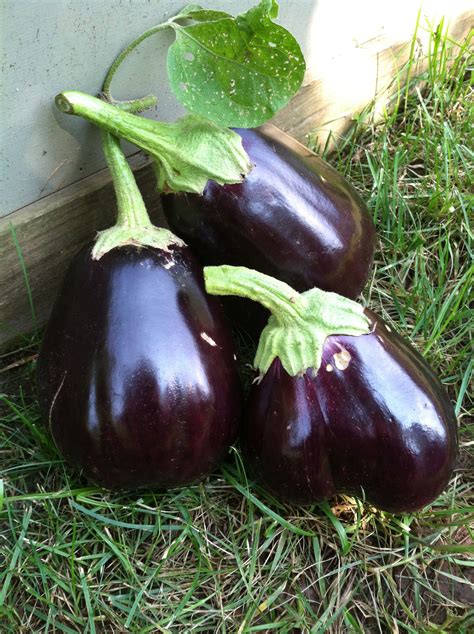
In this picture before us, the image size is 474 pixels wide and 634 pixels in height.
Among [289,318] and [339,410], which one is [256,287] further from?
[339,410]

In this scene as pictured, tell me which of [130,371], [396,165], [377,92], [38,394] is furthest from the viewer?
[377,92]

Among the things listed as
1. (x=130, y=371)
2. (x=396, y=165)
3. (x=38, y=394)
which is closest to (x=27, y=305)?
(x=38, y=394)

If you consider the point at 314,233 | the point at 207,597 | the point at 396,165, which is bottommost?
the point at 207,597

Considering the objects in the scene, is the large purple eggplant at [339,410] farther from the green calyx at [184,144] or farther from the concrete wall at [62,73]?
the concrete wall at [62,73]

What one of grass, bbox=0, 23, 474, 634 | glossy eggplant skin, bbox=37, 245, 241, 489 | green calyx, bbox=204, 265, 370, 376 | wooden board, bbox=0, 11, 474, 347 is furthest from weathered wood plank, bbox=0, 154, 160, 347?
green calyx, bbox=204, 265, 370, 376

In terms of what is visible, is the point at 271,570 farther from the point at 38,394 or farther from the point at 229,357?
the point at 38,394

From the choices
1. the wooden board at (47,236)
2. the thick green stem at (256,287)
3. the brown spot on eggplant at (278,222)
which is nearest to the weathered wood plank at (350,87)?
the wooden board at (47,236)
